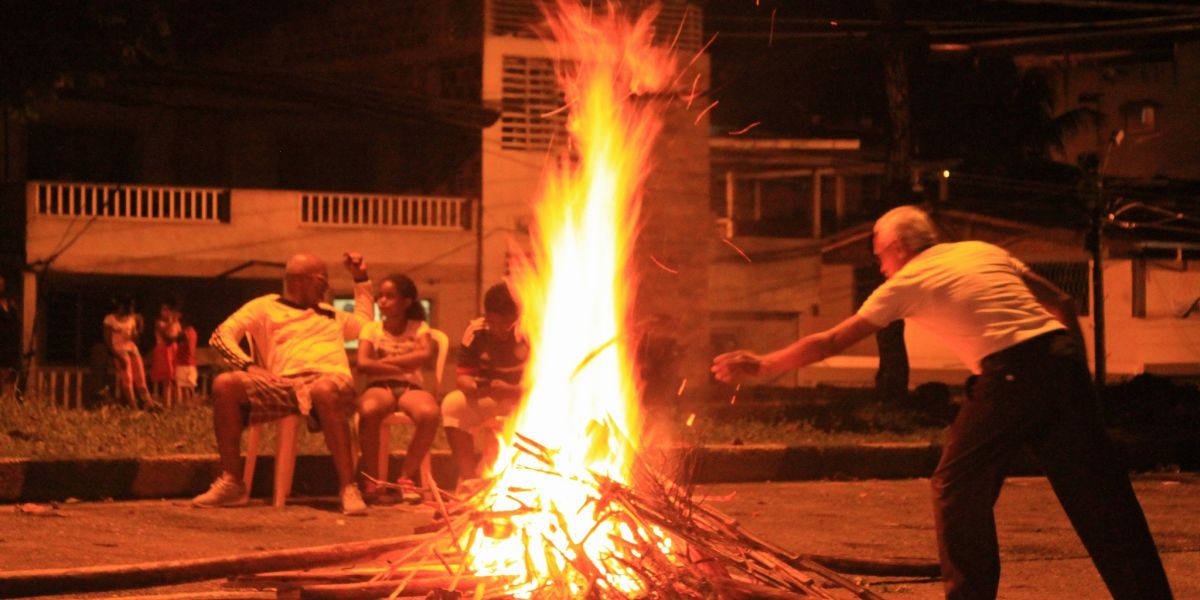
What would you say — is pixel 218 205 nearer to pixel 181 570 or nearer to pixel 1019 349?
pixel 181 570

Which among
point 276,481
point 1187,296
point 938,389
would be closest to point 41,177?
point 938,389

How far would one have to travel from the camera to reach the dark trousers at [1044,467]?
5547mm

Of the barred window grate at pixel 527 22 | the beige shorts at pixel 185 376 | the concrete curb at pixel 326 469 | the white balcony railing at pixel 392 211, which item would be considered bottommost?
the beige shorts at pixel 185 376

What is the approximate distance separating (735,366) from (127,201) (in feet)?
80.9

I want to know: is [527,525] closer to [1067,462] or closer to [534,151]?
[1067,462]

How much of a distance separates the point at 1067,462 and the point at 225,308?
85.5ft

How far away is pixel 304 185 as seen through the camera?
103ft

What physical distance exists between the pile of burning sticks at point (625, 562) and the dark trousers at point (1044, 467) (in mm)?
458

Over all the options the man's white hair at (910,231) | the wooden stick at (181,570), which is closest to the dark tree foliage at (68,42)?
the wooden stick at (181,570)

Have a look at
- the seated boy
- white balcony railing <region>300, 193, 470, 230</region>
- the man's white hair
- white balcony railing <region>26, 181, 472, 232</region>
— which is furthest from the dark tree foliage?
white balcony railing <region>300, 193, 470, 230</region>

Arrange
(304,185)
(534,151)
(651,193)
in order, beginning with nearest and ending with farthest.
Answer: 1. (651,193)
2. (534,151)
3. (304,185)

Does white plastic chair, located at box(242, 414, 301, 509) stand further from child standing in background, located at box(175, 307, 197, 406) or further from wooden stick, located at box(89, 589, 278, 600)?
child standing in background, located at box(175, 307, 197, 406)

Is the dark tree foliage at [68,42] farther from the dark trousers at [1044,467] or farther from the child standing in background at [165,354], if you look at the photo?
the dark trousers at [1044,467]

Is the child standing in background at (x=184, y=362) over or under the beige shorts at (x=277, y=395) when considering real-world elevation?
under
